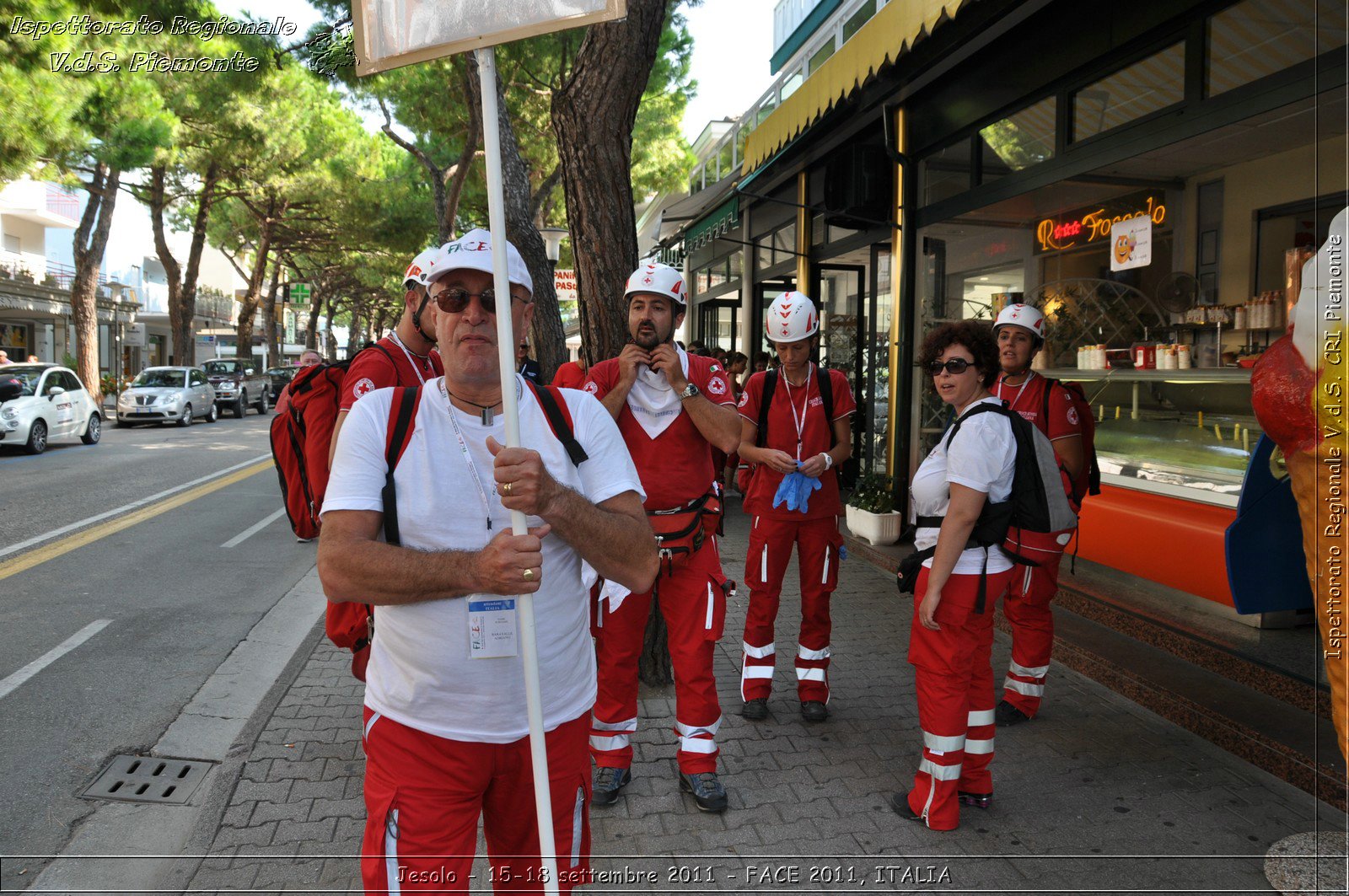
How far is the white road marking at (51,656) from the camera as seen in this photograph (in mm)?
5113

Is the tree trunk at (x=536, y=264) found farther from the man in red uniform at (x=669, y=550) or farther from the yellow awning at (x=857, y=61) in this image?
the man in red uniform at (x=669, y=550)

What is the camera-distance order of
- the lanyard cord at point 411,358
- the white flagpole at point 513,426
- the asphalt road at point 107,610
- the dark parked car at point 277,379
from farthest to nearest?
the dark parked car at point 277,379 < the asphalt road at point 107,610 < the lanyard cord at point 411,358 < the white flagpole at point 513,426

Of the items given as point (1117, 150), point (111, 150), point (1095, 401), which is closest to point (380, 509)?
point (1117, 150)

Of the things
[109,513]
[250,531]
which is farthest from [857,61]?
[109,513]

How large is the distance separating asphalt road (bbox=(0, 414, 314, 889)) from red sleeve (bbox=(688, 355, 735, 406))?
3.15 m

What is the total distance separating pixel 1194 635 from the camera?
5.21m

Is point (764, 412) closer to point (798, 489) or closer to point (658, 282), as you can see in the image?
point (798, 489)

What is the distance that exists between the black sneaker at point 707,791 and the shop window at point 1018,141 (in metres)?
5.00

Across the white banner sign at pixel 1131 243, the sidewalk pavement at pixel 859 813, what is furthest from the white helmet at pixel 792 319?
the white banner sign at pixel 1131 243

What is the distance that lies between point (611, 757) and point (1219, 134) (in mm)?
5108

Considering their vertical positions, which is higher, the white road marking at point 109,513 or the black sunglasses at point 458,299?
the black sunglasses at point 458,299

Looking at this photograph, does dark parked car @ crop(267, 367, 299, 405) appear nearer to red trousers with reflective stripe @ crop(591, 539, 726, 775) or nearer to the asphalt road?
the asphalt road

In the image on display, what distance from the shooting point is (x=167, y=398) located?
24125mm

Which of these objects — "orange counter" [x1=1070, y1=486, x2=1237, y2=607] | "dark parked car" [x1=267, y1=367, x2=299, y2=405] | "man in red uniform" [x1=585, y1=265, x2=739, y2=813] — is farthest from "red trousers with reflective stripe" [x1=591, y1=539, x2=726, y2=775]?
"dark parked car" [x1=267, y1=367, x2=299, y2=405]
